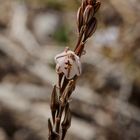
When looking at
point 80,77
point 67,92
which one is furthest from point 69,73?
point 80,77

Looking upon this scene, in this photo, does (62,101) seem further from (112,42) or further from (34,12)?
(34,12)

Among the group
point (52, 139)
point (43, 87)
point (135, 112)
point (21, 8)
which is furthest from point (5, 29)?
point (52, 139)

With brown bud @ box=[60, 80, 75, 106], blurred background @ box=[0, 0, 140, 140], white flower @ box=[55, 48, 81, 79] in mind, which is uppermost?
blurred background @ box=[0, 0, 140, 140]

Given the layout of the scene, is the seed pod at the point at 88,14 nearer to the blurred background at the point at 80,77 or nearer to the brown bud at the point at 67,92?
the brown bud at the point at 67,92

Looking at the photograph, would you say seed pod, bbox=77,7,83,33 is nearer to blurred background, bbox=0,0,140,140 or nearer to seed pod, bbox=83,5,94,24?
seed pod, bbox=83,5,94,24

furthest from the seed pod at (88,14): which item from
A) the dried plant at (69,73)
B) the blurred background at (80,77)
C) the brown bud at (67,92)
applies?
the blurred background at (80,77)

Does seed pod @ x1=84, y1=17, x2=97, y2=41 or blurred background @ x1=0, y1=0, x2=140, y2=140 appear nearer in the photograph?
seed pod @ x1=84, y1=17, x2=97, y2=41

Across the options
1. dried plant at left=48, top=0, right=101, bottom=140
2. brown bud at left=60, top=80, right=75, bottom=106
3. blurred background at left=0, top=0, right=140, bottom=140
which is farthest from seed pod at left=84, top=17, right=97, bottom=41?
blurred background at left=0, top=0, right=140, bottom=140
